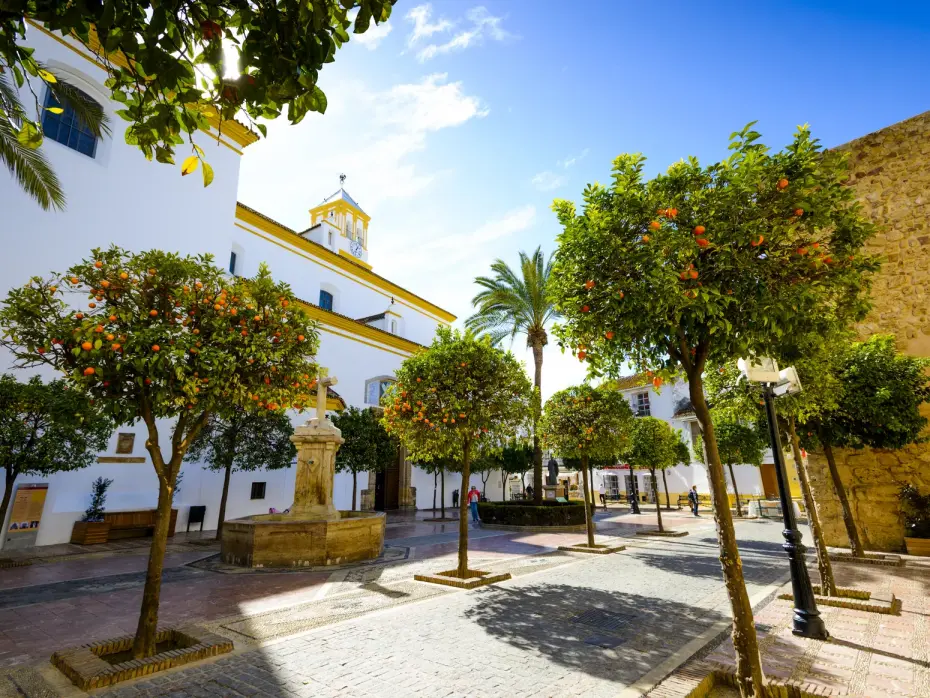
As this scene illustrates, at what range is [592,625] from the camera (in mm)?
5801

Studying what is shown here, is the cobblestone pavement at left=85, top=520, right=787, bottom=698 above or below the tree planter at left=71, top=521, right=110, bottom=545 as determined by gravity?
below

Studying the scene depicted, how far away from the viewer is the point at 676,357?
474cm

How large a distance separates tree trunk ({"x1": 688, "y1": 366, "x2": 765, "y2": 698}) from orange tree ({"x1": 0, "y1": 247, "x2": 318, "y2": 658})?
14.8 feet

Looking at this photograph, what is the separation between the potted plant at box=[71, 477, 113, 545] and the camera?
13133mm

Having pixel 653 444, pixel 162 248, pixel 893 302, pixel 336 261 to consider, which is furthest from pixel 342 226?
pixel 893 302

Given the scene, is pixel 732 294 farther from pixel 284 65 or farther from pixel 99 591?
pixel 99 591

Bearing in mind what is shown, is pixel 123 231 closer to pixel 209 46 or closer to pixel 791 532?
pixel 209 46

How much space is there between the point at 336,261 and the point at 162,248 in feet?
35.0

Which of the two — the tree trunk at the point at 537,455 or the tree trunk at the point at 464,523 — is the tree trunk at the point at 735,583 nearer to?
the tree trunk at the point at 464,523

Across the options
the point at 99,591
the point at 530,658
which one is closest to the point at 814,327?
the point at 530,658

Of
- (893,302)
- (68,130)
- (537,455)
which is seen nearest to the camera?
(893,302)

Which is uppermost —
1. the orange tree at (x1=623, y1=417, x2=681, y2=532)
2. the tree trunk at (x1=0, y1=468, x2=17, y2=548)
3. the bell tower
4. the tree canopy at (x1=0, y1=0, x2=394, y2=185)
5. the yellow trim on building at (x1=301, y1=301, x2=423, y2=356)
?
the bell tower

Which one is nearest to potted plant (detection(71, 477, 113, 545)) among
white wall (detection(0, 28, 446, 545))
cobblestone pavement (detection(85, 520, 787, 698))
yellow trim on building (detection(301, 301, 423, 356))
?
white wall (detection(0, 28, 446, 545))

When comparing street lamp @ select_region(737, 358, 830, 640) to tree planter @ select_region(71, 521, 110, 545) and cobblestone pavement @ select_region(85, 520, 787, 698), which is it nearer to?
cobblestone pavement @ select_region(85, 520, 787, 698)
